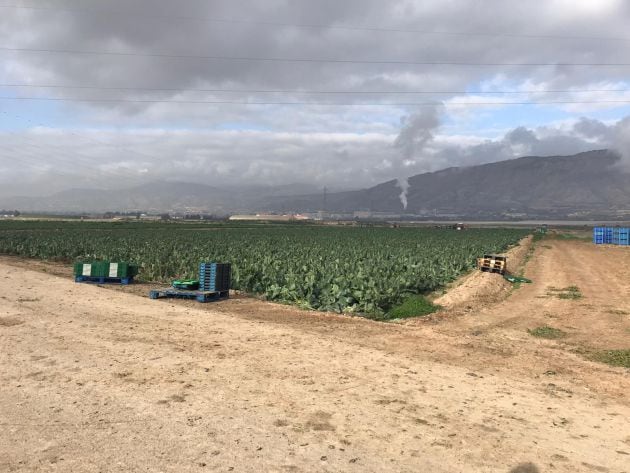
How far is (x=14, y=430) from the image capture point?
248 inches

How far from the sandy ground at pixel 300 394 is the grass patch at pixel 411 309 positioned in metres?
1.43

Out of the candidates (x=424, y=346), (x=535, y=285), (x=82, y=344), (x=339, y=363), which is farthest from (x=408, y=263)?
(x=82, y=344)

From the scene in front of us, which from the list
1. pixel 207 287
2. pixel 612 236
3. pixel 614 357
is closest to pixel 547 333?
pixel 614 357

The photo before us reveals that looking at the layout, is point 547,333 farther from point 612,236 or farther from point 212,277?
point 612,236

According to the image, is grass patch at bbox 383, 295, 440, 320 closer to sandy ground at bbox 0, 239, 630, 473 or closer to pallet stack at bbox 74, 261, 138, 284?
sandy ground at bbox 0, 239, 630, 473

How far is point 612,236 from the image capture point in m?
59.7

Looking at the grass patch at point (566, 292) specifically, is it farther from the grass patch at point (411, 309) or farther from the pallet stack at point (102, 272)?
the pallet stack at point (102, 272)

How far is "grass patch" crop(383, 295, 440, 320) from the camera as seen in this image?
15859 mm

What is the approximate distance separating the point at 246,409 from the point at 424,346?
18.5ft

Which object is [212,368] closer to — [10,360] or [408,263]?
[10,360]

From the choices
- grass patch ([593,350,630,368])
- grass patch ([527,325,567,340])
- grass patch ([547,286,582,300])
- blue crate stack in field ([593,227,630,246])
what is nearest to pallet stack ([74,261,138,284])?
grass patch ([527,325,567,340])

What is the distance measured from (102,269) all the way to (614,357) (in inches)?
792

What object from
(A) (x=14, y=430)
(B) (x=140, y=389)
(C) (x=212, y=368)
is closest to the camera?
(A) (x=14, y=430)

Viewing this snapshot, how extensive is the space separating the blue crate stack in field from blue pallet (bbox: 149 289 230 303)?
5751cm
